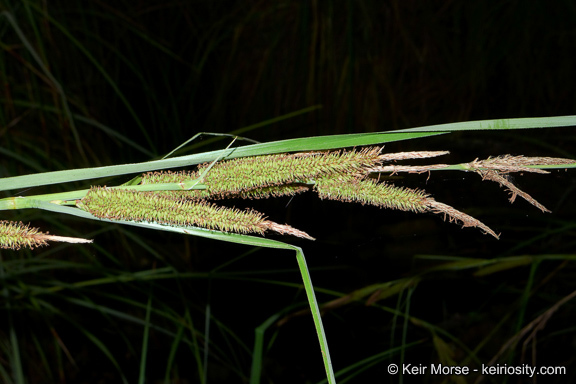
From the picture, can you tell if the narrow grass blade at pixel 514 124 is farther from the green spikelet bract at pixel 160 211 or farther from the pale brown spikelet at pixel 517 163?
the green spikelet bract at pixel 160 211

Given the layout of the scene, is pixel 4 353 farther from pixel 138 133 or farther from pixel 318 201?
pixel 318 201

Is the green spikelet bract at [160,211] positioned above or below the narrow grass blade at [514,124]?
below

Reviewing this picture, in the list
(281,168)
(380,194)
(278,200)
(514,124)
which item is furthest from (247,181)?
(278,200)

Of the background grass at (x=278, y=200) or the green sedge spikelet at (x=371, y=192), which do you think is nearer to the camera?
the green sedge spikelet at (x=371, y=192)
